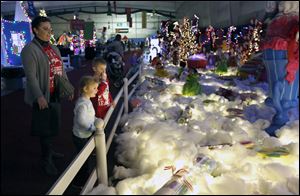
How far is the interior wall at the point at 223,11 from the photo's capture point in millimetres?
2952

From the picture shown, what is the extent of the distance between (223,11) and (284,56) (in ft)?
2.55

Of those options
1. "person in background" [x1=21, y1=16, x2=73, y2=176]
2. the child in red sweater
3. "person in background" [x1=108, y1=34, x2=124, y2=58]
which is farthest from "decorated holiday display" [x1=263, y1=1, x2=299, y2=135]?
"person in background" [x1=108, y1=34, x2=124, y2=58]

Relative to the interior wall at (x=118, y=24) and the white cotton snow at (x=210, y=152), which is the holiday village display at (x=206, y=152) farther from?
the interior wall at (x=118, y=24)

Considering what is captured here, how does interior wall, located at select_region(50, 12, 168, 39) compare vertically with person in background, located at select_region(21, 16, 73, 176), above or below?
above

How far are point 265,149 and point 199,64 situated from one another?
18.4ft

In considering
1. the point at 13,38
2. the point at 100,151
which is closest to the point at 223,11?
the point at 100,151

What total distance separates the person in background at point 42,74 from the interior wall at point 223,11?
140 cm

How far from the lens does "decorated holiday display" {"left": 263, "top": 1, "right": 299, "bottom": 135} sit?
7.90 ft

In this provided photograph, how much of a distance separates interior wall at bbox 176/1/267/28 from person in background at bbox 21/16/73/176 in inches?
55.2

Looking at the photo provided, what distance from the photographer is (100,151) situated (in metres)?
2.34

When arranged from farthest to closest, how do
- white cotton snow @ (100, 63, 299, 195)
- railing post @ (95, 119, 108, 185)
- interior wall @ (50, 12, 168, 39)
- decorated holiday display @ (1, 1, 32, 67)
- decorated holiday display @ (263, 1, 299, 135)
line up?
decorated holiday display @ (1, 1, 32, 67)
interior wall @ (50, 12, 168, 39)
decorated holiday display @ (263, 1, 299, 135)
railing post @ (95, 119, 108, 185)
white cotton snow @ (100, 63, 299, 195)

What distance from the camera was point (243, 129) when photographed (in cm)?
329

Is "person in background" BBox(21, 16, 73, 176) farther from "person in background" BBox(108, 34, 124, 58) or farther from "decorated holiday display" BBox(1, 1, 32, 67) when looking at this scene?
"decorated holiday display" BBox(1, 1, 32, 67)

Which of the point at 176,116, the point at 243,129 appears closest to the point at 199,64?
the point at 176,116
